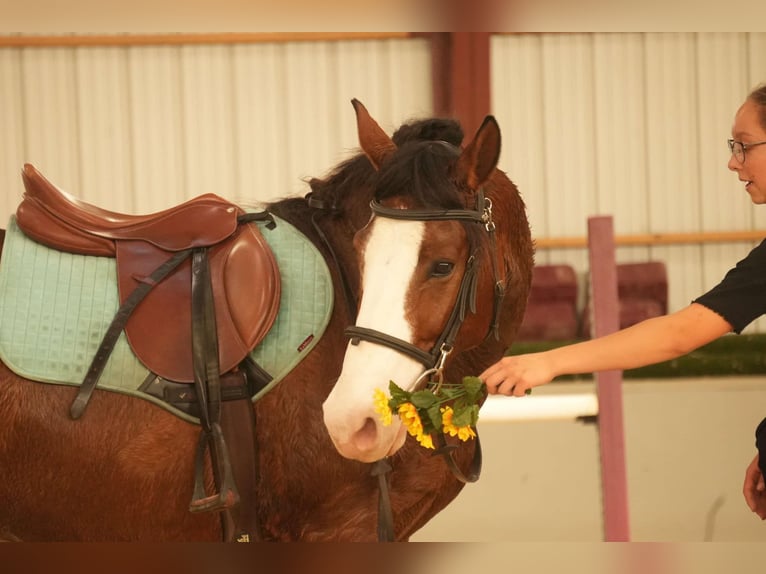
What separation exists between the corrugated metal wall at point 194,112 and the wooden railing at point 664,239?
1.06 m

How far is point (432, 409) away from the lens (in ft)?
4.15

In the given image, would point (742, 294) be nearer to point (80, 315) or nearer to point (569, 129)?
point (80, 315)

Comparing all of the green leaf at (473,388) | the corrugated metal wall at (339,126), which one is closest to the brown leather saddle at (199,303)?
the green leaf at (473,388)

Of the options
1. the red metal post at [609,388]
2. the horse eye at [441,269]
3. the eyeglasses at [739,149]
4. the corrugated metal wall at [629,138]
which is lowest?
the red metal post at [609,388]

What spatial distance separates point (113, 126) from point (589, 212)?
2727 millimetres

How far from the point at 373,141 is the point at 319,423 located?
1.79 feet

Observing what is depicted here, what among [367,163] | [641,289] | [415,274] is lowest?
[641,289]

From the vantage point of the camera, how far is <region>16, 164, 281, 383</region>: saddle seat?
1.59 m

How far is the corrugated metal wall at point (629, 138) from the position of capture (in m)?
3.85

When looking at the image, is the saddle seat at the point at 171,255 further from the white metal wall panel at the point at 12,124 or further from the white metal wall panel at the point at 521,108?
the white metal wall panel at the point at 12,124

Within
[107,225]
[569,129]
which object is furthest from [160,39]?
[107,225]

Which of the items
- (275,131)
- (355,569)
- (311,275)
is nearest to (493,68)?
(275,131)

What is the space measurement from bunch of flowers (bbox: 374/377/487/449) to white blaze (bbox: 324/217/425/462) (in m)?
0.05

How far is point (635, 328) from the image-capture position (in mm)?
1025
